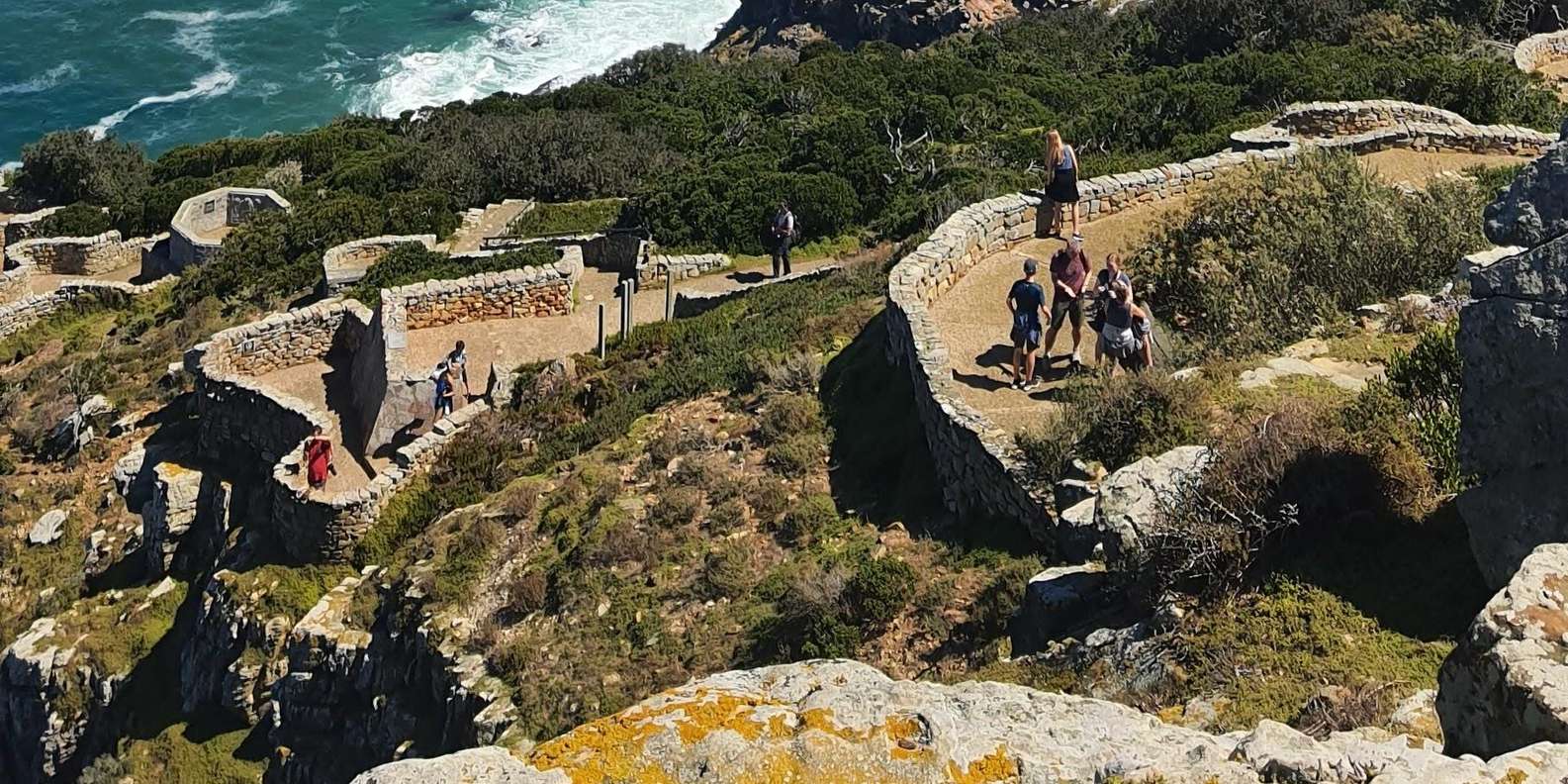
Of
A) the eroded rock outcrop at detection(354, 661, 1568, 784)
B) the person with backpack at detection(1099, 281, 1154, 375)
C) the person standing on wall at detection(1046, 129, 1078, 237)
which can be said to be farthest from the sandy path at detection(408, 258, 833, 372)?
the eroded rock outcrop at detection(354, 661, 1568, 784)

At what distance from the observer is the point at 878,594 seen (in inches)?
440

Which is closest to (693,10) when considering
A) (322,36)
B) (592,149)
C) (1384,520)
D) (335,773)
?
(322,36)

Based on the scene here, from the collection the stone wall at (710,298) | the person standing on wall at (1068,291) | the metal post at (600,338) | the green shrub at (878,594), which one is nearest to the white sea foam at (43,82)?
the stone wall at (710,298)

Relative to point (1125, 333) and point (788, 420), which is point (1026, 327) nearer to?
point (1125, 333)

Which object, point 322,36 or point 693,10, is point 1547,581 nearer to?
point 322,36

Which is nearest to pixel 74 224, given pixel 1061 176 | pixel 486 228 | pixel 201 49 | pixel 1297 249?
pixel 486 228

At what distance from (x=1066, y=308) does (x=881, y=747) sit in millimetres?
9374

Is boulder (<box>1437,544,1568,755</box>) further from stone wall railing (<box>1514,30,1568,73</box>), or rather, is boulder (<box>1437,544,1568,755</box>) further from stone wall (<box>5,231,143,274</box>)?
stone wall (<box>5,231,143,274</box>)

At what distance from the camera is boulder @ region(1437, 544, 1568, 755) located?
17.4 feet

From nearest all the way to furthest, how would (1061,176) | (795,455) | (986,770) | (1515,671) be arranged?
(1515,671)
(986,770)
(795,455)
(1061,176)

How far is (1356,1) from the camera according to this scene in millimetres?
34312

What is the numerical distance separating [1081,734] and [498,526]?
10454 millimetres

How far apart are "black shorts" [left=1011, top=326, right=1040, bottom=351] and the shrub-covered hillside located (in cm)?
899

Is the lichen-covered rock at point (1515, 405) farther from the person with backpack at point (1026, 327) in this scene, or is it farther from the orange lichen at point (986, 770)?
the person with backpack at point (1026, 327)
